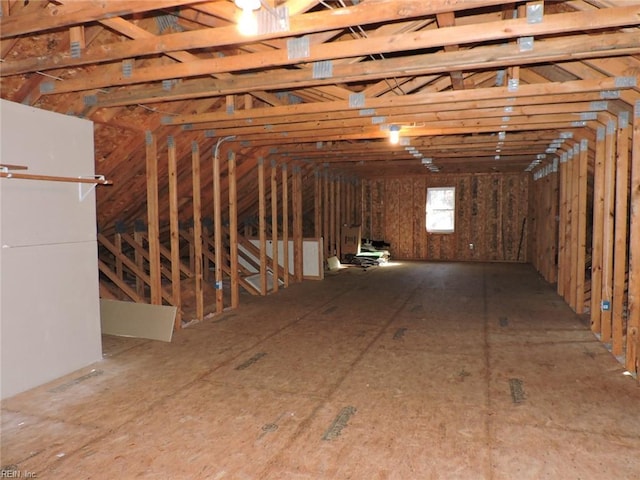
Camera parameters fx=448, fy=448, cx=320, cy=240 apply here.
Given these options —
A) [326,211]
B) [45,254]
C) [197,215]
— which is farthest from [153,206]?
[326,211]

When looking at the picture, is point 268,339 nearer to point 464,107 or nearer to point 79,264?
point 79,264

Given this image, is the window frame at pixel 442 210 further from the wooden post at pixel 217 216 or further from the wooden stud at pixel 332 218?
the wooden post at pixel 217 216

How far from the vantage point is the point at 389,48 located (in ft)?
9.13

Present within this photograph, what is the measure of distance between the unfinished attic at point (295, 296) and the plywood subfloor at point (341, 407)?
22 millimetres

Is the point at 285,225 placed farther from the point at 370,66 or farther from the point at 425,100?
the point at 370,66

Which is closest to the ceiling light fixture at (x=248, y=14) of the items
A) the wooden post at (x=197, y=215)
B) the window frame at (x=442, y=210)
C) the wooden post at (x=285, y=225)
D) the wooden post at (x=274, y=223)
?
the wooden post at (x=197, y=215)

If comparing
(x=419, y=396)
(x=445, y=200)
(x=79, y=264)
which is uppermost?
(x=445, y=200)

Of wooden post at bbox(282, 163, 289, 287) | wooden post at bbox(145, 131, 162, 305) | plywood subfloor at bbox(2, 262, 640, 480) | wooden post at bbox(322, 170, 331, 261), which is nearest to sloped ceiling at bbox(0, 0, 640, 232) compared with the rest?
wooden post at bbox(145, 131, 162, 305)

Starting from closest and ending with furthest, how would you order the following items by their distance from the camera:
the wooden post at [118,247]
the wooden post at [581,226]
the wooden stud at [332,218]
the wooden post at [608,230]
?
1. the wooden post at [608,230]
2. the wooden post at [581,226]
3. the wooden post at [118,247]
4. the wooden stud at [332,218]

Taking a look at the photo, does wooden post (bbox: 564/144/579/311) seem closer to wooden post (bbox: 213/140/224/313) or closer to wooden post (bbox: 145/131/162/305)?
wooden post (bbox: 213/140/224/313)

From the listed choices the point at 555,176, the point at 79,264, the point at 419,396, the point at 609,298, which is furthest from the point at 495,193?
the point at 79,264

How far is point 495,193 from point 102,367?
1095 centimetres

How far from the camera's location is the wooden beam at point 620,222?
13.3 feet

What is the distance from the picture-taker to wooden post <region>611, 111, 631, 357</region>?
4059mm
